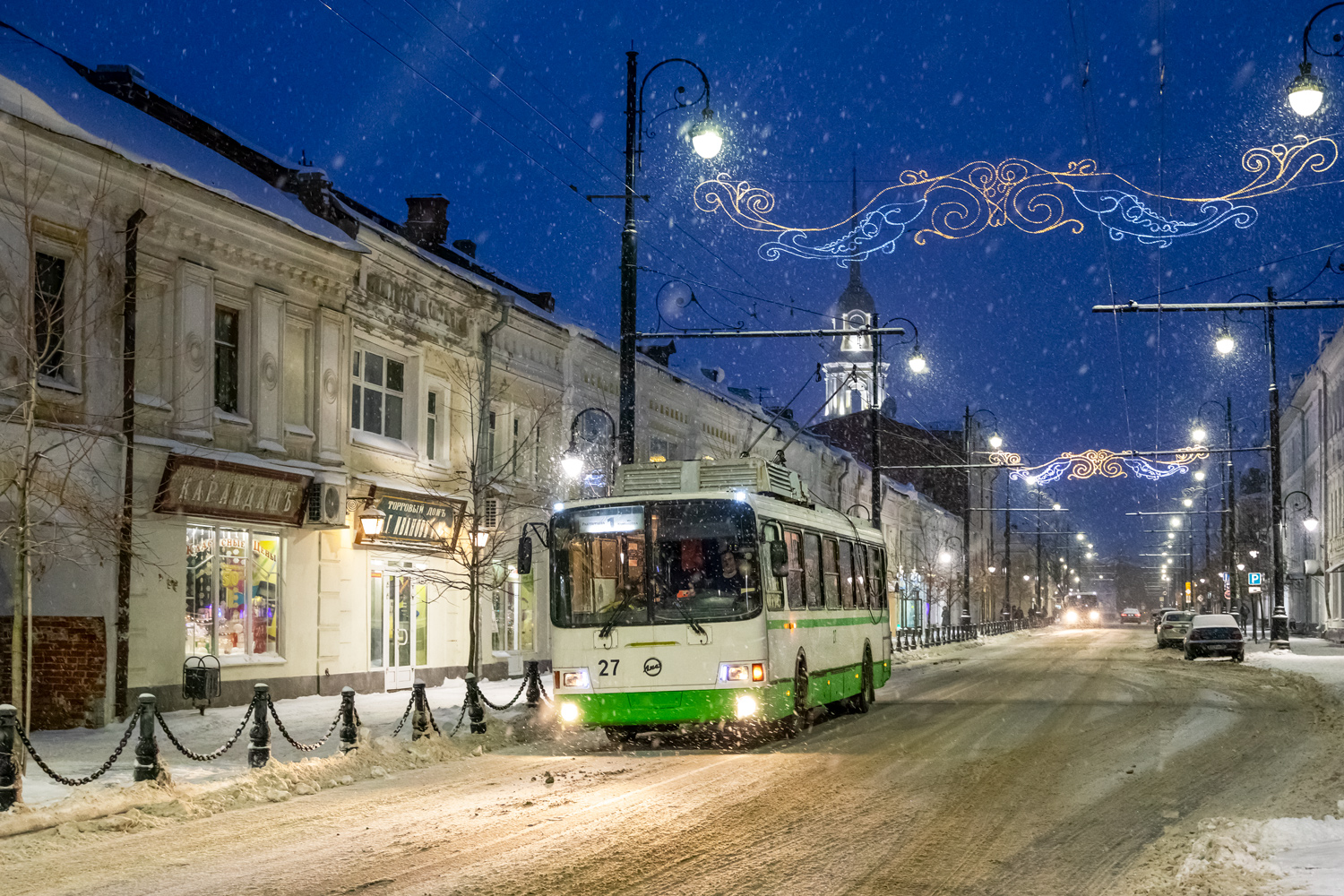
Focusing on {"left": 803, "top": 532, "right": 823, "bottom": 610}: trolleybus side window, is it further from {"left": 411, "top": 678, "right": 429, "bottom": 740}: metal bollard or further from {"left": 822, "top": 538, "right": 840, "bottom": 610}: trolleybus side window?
{"left": 411, "top": 678, "right": 429, "bottom": 740}: metal bollard

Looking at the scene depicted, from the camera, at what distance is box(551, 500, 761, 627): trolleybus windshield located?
16.8 metres

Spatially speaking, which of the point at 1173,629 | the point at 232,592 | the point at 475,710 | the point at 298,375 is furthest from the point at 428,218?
the point at 1173,629

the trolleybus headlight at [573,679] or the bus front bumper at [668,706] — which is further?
the trolleybus headlight at [573,679]

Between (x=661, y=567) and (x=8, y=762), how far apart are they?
25.1 feet

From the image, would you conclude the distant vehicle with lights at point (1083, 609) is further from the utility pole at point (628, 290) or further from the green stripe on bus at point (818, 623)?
the utility pole at point (628, 290)

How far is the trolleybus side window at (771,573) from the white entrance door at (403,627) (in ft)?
39.4

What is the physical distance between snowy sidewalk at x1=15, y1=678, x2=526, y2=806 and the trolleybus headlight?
6.77 feet

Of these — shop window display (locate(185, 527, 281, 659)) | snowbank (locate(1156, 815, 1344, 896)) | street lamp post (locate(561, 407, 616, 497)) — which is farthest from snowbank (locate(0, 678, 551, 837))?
snowbank (locate(1156, 815, 1344, 896))

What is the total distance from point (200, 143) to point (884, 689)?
1713cm

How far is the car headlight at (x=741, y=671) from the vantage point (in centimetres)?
1650

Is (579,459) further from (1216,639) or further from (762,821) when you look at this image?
(1216,639)

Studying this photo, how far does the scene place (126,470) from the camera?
65.0ft

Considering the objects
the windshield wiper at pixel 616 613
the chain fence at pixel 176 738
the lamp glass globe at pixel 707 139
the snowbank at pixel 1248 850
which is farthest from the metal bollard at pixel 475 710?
the snowbank at pixel 1248 850

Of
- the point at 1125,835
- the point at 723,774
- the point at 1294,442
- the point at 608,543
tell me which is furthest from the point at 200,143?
the point at 1294,442
